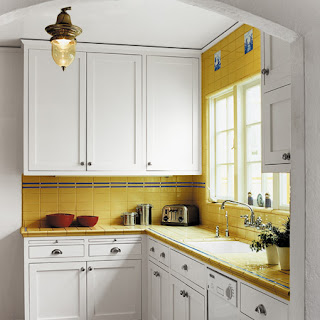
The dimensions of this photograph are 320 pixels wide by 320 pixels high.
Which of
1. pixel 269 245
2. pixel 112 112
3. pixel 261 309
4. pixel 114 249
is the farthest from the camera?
pixel 112 112

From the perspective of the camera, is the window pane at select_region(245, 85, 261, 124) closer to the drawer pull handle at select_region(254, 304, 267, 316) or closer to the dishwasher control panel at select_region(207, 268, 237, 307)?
the dishwasher control panel at select_region(207, 268, 237, 307)

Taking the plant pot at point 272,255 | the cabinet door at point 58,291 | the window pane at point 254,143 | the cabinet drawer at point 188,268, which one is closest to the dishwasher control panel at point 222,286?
the cabinet drawer at point 188,268

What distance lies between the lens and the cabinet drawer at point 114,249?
4410mm

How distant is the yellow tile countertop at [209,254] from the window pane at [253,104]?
38.8 inches

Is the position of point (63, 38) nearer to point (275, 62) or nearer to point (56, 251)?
point (275, 62)

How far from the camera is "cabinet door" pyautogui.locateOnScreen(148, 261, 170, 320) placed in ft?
12.7

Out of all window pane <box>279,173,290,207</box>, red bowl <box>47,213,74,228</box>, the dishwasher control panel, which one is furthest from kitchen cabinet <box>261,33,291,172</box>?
red bowl <box>47,213,74,228</box>

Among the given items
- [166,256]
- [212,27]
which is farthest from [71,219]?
[212,27]

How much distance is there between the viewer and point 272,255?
103 inches

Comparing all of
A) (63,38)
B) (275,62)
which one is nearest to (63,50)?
(63,38)

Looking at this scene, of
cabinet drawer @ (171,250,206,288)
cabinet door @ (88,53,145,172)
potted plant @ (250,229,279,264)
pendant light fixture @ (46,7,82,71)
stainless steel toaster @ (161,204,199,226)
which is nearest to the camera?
potted plant @ (250,229,279,264)

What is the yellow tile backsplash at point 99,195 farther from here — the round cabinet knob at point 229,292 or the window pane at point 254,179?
the round cabinet knob at point 229,292

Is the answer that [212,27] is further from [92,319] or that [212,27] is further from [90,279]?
[92,319]

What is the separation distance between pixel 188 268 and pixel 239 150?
117 centimetres
